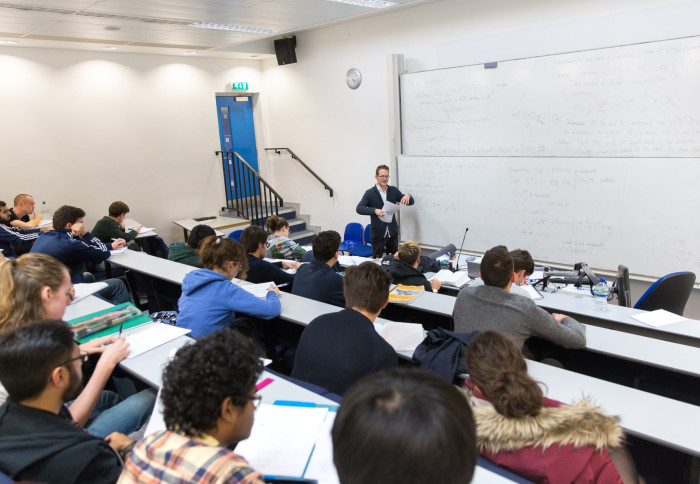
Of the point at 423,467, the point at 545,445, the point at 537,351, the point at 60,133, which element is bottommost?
the point at 537,351

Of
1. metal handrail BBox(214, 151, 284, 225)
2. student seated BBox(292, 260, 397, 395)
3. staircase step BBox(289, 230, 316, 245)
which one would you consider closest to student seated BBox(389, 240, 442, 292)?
student seated BBox(292, 260, 397, 395)

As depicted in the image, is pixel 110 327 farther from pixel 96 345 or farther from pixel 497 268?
pixel 497 268

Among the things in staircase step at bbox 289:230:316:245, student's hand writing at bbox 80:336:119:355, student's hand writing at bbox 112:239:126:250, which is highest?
student's hand writing at bbox 112:239:126:250

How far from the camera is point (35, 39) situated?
18.3ft

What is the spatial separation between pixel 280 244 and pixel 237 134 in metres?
4.29

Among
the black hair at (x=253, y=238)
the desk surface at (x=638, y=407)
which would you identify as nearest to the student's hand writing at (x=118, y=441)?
the desk surface at (x=638, y=407)

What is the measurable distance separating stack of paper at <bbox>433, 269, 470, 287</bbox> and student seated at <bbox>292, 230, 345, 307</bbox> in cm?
97

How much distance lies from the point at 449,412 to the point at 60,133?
283 inches

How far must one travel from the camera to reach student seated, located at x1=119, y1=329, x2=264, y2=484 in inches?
41.7

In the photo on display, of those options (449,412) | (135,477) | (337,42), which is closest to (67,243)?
(135,477)

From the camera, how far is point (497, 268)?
241 centimetres

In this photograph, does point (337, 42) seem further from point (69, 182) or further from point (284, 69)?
point (69, 182)

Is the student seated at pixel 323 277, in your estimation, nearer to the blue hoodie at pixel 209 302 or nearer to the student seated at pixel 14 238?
the blue hoodie at pixel 209 302

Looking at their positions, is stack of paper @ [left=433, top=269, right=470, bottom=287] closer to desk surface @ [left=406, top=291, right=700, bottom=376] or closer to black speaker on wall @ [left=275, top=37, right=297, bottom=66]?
desk surface @ [left=406, top=291, right=700, bottom=376]
